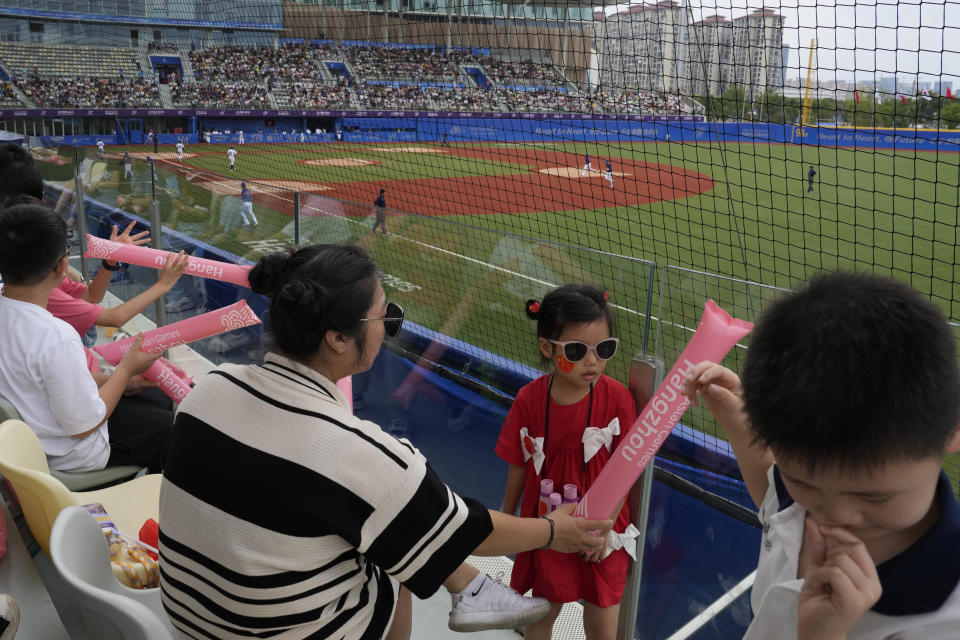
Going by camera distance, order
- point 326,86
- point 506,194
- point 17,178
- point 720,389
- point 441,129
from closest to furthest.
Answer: point 720,389 < point 17,178 < point 506,194 < point 441,129 < point 326,86

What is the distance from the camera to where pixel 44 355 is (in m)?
2.51

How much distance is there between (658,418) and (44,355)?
2013mm

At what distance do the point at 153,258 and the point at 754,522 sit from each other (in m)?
2.70

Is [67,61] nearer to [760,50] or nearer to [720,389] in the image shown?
[760,50]

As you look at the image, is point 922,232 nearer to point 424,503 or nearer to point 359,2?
point 359,2

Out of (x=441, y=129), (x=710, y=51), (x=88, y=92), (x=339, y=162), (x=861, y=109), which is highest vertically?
(x=88, y=92)

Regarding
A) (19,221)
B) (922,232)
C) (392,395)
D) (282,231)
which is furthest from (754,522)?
(922,232)

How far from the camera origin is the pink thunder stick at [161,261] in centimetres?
330

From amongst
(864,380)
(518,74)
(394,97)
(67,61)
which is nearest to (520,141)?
(518,74)

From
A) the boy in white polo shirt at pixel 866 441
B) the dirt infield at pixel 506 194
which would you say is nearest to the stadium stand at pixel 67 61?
the dirt infield at pixel 506 194

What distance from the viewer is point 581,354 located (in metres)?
2.10

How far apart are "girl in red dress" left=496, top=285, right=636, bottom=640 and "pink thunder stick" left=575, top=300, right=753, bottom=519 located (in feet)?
0.38

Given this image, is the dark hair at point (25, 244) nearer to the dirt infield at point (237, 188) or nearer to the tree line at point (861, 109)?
the dirt infield at point (237, 188)

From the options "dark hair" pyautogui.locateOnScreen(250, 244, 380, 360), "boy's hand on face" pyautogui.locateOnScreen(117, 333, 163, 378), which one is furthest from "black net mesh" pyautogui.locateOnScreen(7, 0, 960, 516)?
"boy's hand on face" pyautogui.locateOnScreen(117, 333, 163, 378)
